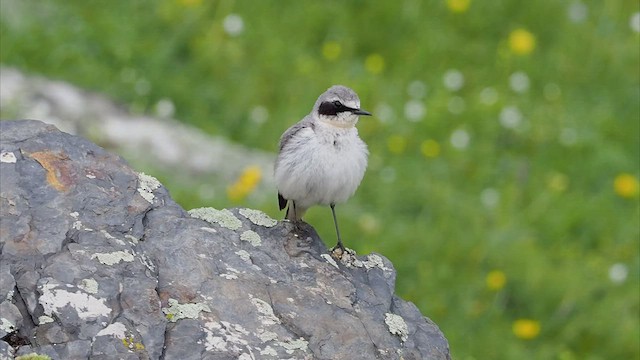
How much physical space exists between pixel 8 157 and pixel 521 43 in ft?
38.5

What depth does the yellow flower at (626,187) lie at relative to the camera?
47.1 feet

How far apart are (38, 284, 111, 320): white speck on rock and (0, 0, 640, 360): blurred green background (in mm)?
6100

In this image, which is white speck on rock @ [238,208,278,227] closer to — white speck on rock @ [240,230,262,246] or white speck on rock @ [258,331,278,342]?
white speck on rock @ [240,230,262,246]

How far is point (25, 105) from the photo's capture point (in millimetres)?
12586

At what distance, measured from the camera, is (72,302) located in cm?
530

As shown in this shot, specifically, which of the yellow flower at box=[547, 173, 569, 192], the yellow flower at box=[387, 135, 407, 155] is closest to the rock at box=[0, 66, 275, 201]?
the yellow flower at box=[387, 135, 407, 155]

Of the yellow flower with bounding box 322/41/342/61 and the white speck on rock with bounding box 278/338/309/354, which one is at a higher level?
the white speck on rock with bounding box 278/338/309/354

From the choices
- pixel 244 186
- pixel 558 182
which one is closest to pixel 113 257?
pixel 244 186

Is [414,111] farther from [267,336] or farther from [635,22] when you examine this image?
[267,336]

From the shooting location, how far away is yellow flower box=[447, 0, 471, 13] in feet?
55.5

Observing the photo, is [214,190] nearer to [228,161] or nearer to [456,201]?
[228,161]

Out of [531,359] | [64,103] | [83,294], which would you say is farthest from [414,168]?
[83,294]

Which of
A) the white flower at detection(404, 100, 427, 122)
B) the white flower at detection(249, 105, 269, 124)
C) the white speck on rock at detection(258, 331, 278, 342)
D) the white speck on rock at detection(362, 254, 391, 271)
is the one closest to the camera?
the white speck on rock at detection(258, 331, 278, 342)

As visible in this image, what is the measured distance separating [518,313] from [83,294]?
7.55 metres
